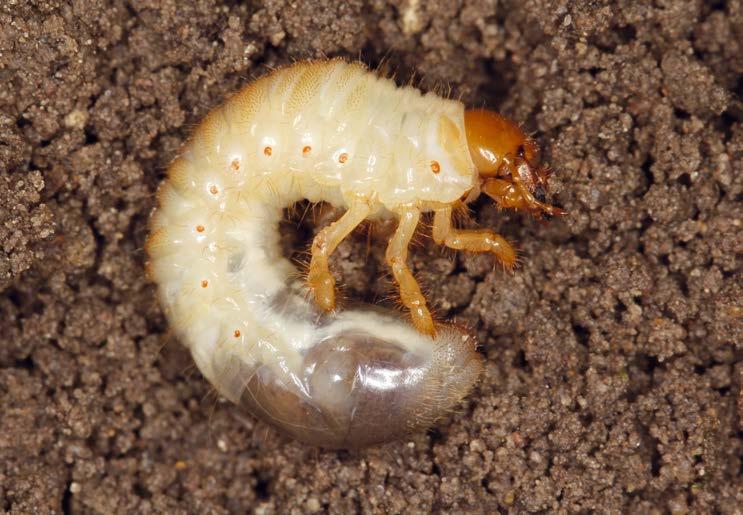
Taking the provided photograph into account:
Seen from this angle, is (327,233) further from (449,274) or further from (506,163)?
(506,163)

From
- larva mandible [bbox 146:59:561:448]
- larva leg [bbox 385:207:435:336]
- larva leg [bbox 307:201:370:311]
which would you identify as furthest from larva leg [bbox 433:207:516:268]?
larva leg [bbox 307:201:370:311]

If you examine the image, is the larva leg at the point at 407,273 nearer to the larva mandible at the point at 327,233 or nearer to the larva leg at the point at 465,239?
the larva mandible at the point at 327,233

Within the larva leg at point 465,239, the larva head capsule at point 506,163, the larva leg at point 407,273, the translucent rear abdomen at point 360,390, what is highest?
the larva head capsule at point 506,163

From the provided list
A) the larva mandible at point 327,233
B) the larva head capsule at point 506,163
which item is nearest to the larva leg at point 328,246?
the larva mandible at point 327,233

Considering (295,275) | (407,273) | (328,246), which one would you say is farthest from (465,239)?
(295,275)

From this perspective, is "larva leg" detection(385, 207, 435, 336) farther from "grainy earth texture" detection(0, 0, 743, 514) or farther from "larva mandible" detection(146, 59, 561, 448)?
"grainy earth texture" detection(0, 0, 743, 514)

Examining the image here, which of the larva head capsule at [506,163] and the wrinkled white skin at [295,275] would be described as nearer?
the wrinkled white skin at [295,275]

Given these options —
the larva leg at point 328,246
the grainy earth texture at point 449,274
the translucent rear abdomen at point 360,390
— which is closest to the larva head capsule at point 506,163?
the grainy earth texture at point 449,274

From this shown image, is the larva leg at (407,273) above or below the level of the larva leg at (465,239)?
below
